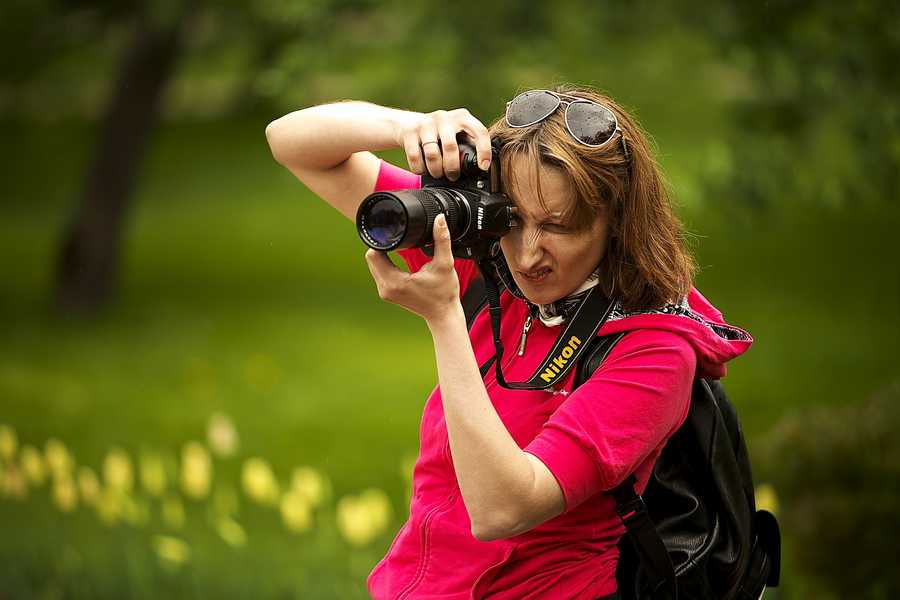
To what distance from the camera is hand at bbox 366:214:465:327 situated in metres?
1.78

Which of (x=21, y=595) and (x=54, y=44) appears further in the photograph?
(x=54, y=44)

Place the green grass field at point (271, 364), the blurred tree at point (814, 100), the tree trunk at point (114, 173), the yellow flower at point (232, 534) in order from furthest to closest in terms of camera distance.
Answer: the tree trunk at point (114, 173)
the blurred tree at point (814, 100)
the green grass field at point (271, 364)
the yellow flower at point (232, 534)

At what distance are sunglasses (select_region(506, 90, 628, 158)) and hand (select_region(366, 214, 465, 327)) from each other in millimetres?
293

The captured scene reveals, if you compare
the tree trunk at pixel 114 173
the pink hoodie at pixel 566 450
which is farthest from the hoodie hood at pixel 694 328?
the tree trunk at pixel 114 173

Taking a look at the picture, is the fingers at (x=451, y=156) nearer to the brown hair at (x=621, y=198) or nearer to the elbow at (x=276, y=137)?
the brown hair at (x=621, y=198)

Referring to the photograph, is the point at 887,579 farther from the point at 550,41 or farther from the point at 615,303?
the point at 550,41

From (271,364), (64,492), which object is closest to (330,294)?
(271,364)

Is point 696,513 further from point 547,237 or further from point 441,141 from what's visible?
point 441,141

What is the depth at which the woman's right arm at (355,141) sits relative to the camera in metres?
2.00

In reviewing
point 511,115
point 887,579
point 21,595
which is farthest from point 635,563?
point 21,595

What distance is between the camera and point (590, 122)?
1.95 meters

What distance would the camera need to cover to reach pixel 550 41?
5.74m

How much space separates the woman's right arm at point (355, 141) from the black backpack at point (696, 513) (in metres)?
0.41

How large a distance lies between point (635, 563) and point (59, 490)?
2.89m
